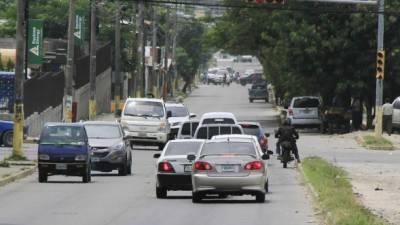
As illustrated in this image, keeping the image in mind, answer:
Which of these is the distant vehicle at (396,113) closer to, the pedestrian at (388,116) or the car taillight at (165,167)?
the pedestrian at (388,116)

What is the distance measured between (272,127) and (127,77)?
28.6 metres

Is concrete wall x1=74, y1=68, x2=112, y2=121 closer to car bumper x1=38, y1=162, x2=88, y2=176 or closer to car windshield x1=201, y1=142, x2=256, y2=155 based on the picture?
car bumper x1=38, y1=162, x2=88, y2=176

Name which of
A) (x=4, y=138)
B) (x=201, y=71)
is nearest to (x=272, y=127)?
(x=4, y=138)

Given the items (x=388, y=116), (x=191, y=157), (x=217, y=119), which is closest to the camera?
(x=191, y=157)

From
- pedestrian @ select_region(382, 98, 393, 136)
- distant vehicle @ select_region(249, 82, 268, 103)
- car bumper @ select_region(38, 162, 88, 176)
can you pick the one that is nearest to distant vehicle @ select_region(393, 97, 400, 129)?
pedestrian @ select_region(382, 98, 393, 136)

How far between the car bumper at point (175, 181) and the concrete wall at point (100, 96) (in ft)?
135

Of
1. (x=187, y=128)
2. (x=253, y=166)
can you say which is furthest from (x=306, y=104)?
(x=253, y=166)

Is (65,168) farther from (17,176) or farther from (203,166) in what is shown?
(203,166)

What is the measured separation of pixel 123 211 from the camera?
85.5 feet

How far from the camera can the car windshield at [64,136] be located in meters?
34.8

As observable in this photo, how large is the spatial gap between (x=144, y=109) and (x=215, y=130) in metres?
12.6

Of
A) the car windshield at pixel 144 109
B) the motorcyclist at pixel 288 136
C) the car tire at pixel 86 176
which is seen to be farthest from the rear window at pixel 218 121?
the car tire at pixel 86 176

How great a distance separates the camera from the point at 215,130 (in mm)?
41219

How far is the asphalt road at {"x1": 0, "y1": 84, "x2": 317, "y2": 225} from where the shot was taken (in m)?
23.9
